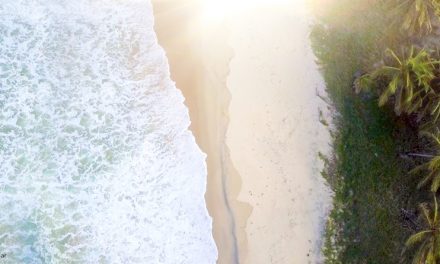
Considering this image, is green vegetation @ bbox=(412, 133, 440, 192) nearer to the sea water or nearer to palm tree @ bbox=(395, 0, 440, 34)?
palm tree @ bbox=(395, 0, 440, 34)

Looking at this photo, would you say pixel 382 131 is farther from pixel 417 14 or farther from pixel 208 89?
pixel 208 89

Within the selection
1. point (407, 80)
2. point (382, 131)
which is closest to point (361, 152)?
point (382, 131)

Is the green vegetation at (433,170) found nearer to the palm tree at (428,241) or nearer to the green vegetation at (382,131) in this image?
the green vegetation at (382,131)

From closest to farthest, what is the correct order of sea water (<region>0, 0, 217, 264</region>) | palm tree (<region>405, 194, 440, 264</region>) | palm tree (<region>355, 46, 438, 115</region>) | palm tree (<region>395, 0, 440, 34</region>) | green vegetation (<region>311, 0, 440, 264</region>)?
palm tree (<region>405, 194, 440, 264</region>) → sea water (<region>0, 0, 217, 264</region>) → green vegetation (<region>311, 0, 440, 264</region>) → palm tree (<region>355, 46, 438, 115</region>) → palm tree (<region>395, 0, 440, 34</region>)

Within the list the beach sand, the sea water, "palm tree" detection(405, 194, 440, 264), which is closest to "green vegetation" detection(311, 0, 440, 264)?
"palm tree" detection(405, 194, 440, 264)

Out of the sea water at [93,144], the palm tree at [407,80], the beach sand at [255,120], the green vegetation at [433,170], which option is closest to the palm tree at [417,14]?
the palm tree at [407,80]
